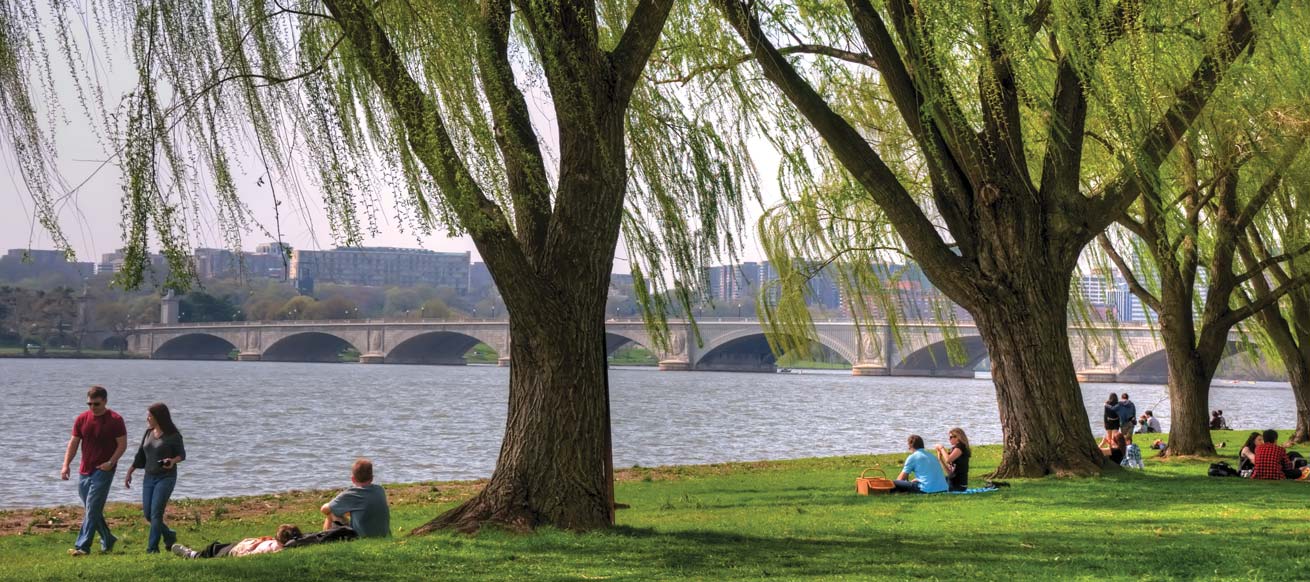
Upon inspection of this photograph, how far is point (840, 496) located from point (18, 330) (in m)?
110

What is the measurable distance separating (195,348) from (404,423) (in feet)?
288

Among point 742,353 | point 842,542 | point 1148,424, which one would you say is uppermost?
point 742,353

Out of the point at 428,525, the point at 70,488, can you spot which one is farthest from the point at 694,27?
the point at 70,488

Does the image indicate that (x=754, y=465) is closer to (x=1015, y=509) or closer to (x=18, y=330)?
(x=1015, y=509)

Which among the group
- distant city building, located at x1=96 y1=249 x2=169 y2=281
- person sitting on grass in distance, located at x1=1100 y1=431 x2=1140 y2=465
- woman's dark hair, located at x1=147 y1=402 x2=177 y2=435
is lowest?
person sitting on grass in distance, located at x1=1100 y1=431 x2=1140 y2=465

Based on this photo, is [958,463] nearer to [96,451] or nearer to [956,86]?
[956,86]

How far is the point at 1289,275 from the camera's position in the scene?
62.5ft

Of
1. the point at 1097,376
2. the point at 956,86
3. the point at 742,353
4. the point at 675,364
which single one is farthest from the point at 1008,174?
the point at 742,353

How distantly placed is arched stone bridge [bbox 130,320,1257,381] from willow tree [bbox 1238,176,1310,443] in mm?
48445

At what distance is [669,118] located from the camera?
10289 mm

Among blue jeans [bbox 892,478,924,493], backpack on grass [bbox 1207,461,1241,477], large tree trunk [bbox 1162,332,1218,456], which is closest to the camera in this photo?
blue jeans [bbox 892,478,924,493]

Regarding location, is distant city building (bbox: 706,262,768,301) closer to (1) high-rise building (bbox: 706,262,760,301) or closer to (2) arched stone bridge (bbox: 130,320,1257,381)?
(1) high-rise building (bbox: 706,262,760,301)

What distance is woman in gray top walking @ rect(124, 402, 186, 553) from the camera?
8766 mm

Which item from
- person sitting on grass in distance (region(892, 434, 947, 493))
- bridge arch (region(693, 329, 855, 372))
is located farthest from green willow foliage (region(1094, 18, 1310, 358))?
bridge arch (region(693, 329, 855, 372))
